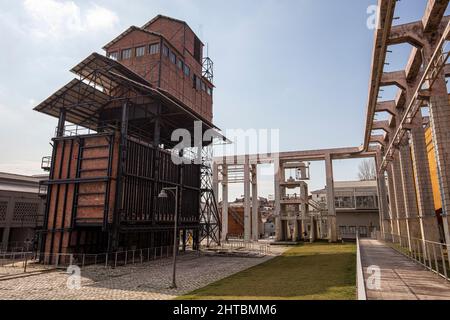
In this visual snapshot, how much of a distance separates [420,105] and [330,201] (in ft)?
91.5

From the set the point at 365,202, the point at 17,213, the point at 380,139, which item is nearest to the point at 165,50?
the point at 17,213

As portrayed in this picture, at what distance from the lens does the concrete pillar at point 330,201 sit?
4366 cm

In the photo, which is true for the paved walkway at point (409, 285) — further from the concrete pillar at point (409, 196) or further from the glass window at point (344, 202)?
the glass window at point (344, 202)

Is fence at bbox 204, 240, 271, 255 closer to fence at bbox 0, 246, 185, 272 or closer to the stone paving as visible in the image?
the stone paving

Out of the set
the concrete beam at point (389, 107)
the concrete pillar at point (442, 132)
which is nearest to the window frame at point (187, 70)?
the concrete beam at point (389, 107)

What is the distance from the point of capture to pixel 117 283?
15.3 meters

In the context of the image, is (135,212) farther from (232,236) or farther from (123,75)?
(232,236)

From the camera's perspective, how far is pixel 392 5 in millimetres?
11875

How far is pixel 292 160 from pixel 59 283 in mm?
38675

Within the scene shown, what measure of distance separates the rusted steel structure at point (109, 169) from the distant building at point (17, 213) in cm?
664

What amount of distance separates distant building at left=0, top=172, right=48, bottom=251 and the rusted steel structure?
6643 millimetres

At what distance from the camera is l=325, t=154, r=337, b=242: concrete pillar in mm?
43656

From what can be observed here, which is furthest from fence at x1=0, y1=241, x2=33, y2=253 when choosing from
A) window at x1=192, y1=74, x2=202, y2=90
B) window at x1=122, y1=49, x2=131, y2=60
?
window at x1=192, y1=74, x2=202, y2=90

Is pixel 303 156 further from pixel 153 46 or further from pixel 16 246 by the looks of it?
pixel 16 246
